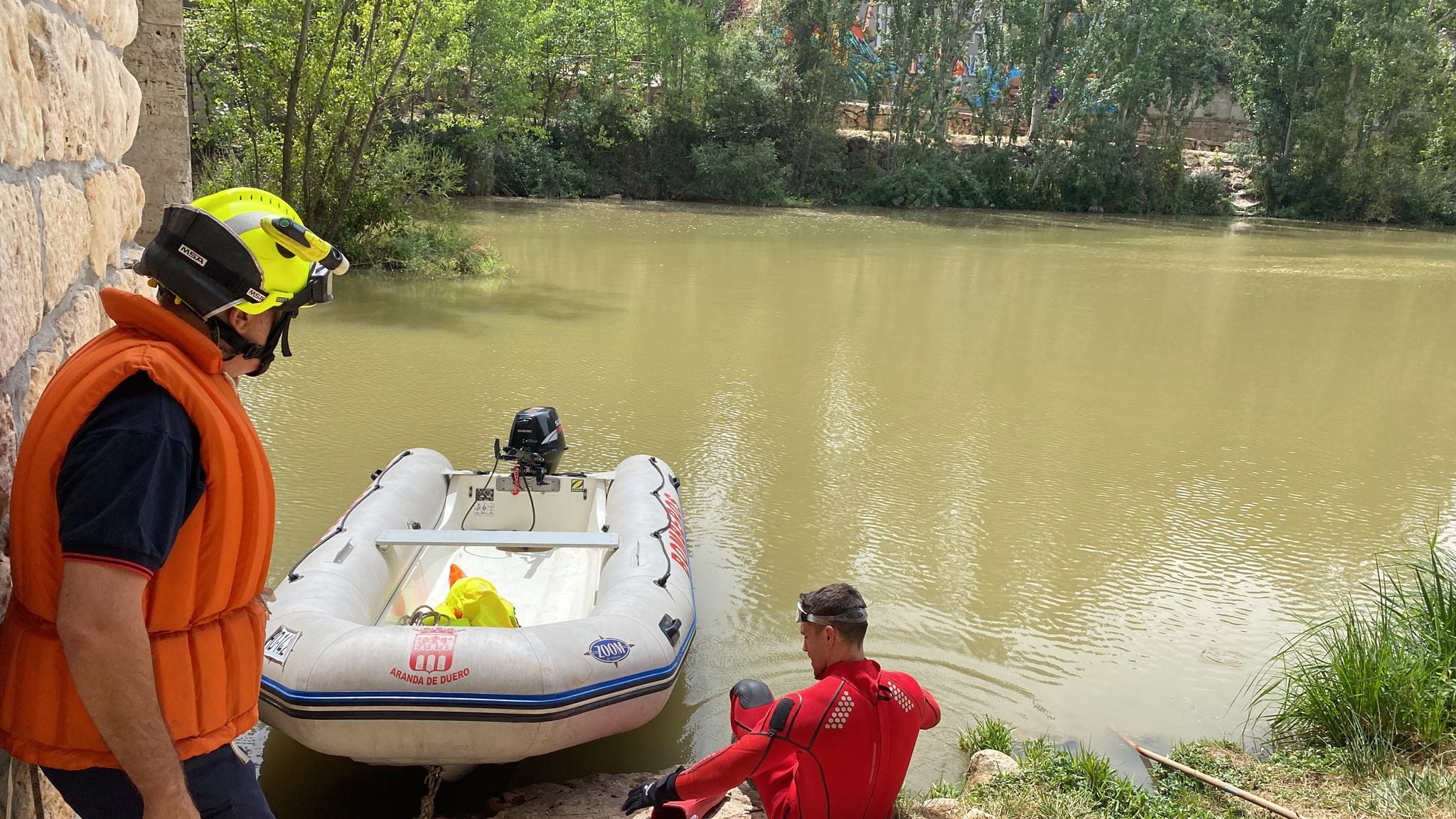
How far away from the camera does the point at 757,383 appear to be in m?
9.50

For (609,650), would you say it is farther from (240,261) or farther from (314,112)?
(314,112)

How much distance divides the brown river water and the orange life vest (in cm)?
247

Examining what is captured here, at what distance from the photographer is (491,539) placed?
176 inches

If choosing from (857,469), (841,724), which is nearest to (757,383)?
(857,469)

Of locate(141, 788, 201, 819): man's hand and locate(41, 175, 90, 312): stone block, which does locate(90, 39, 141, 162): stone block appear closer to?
locate(41, 175, 90, 312): stone block

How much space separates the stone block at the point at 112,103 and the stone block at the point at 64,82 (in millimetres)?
32

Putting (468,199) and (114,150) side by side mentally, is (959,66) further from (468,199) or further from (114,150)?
(114,150)

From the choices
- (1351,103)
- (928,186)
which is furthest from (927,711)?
(1351,103)

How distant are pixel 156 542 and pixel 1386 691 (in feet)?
12.3

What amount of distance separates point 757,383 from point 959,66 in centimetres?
2813

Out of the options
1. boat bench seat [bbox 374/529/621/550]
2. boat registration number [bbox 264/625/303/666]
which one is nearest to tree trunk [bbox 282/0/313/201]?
boat bench seat [bbox 374/529/621/550]

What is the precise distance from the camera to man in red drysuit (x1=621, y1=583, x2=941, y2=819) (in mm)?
2631

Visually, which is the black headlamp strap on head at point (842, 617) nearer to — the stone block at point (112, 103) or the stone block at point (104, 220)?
the stone block at point (104, 220)

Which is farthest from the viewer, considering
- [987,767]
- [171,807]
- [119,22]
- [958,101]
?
[958,101]
